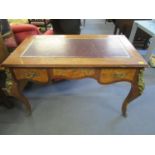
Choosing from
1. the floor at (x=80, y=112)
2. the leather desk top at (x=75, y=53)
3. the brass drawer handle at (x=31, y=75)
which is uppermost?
the leather desk top at (x=75, y=53)

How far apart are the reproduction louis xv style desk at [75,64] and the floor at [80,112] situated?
341mm

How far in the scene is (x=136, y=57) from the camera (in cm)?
101

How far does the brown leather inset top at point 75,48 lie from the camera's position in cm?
106

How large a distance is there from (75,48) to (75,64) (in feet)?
0.89

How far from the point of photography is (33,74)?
101cm

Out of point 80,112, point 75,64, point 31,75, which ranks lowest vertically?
point 80,112

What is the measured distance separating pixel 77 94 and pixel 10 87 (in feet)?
2.69

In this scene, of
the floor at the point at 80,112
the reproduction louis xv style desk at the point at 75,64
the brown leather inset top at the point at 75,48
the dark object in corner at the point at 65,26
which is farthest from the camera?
the dark object in corner at the point at 65,26

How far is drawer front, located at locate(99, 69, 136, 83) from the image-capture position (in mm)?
982

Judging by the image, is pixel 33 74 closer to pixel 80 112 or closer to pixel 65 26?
pixel 80 112

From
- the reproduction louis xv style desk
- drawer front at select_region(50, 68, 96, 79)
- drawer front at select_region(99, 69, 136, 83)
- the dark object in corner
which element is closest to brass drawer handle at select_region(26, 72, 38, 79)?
the reproduction louis xv style desk

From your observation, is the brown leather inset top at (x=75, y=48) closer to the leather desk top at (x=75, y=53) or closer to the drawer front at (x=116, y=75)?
the leather desk top at (x=75, y=53)

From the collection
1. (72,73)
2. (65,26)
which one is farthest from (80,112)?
(65,26)

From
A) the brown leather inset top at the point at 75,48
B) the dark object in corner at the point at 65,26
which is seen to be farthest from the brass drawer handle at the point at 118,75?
the dark object in corner at the point at 65,26
